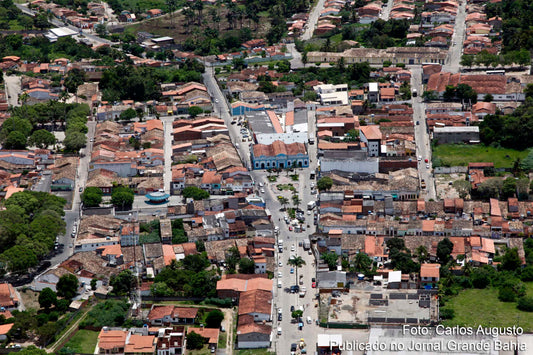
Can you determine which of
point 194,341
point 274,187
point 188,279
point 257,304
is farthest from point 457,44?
point 194,341

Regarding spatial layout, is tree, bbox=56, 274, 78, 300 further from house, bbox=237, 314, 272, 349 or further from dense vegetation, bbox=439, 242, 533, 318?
dense vegetation, bbox=439, 242, 533, 318

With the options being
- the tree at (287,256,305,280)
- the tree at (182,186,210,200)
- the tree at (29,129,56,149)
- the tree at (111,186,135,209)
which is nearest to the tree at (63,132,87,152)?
the tree at (29,129,56,149)

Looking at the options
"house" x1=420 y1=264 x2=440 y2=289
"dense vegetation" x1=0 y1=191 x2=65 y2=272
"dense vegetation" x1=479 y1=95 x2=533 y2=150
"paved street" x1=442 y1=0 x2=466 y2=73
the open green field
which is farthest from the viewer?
"paved street" x1=442 y1=0 x2=466 y2=73

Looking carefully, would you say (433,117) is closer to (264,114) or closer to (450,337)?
(264,114)

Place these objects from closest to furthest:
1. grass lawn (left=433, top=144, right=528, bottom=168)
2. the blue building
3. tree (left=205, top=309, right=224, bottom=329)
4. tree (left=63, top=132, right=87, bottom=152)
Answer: tree (left=205, top=309, right=224, bottom=329) → grass lawn (left=433, top=144, right=528, bottom=168) → the blue building → tree (left=63, top=132, right=87, bottom=152)

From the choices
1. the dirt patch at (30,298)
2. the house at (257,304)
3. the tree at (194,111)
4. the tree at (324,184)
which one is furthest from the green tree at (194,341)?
the tree at (194,111)

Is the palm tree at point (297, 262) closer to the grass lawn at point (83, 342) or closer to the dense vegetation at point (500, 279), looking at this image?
the dense vegetation at point (500, 279)

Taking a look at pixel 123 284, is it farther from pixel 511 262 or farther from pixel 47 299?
pixel 511 262
